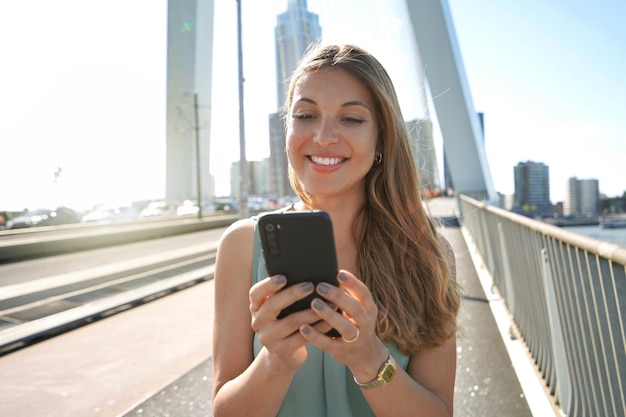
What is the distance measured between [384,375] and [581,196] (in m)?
51.4

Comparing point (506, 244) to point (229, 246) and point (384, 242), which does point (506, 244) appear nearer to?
point (384, 242)

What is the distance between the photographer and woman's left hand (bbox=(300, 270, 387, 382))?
982 millimetres

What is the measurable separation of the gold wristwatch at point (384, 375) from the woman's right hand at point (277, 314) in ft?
0.67

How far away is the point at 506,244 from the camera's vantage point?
4.73 metres

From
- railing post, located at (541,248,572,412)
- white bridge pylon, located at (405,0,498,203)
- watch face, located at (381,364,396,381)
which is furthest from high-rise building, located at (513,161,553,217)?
watch face, located at (381,364,396,381)

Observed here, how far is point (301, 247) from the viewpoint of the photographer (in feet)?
3.31

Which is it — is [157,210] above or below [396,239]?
above

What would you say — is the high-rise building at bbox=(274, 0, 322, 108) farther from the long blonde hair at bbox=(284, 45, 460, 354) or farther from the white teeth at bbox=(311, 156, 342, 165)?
the white teeth at bbox=(311, 156, 342, 165)

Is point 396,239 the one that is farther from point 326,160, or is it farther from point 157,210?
point 157,210

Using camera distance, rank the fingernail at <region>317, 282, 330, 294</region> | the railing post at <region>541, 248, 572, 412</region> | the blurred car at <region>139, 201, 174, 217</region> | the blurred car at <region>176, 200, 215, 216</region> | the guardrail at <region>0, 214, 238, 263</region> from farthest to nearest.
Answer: the blurred car at <region>176, 200, 215, 216</region> → the blurred car at <region>139, 201, 174, 217</region> → the guardrail at <region>0, 214, 238, 263</region> → the railing post at <region>541, 248, 572, 412</region> → the fingernail at <region>317, 282, 330, 294</region>

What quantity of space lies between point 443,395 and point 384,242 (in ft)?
1.51

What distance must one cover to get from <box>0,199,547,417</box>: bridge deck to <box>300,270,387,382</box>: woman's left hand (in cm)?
196

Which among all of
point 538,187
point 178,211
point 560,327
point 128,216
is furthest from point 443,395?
point 538,187

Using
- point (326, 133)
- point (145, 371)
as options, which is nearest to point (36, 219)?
point (145, 371)
